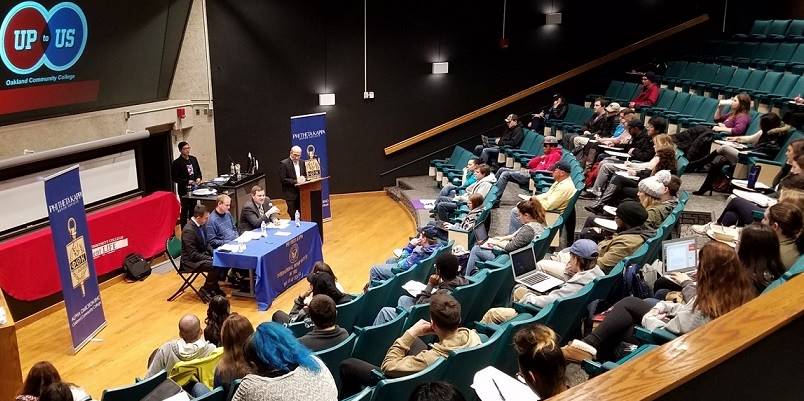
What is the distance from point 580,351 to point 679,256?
1.42 metres

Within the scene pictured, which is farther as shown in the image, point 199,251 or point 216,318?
point 199,251

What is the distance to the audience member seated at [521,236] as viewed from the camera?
19.0 feet

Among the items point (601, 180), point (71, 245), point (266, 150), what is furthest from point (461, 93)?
point (71, 245)

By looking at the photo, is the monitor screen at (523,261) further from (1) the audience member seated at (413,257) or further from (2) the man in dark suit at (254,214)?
(2) the man in dark suit at (254,214)

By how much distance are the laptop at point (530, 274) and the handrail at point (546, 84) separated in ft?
25.4

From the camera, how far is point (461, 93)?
12.8 m

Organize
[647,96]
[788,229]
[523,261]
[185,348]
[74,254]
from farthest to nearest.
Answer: [647,96] < [74,254] < [523,261] < [185,348] < [788,229]

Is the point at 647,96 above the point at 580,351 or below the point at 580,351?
above

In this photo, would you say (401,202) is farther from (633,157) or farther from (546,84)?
(633,157)

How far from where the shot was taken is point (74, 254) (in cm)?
637

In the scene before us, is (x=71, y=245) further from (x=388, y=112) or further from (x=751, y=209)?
(x=388, y=112)

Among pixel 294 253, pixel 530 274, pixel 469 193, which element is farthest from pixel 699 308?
pixel 294 253

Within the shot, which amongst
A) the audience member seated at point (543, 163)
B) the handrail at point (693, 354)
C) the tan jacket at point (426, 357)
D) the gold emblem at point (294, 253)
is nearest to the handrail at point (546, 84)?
the audience member seated at point (543, 163)

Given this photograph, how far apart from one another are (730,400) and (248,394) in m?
1.61
